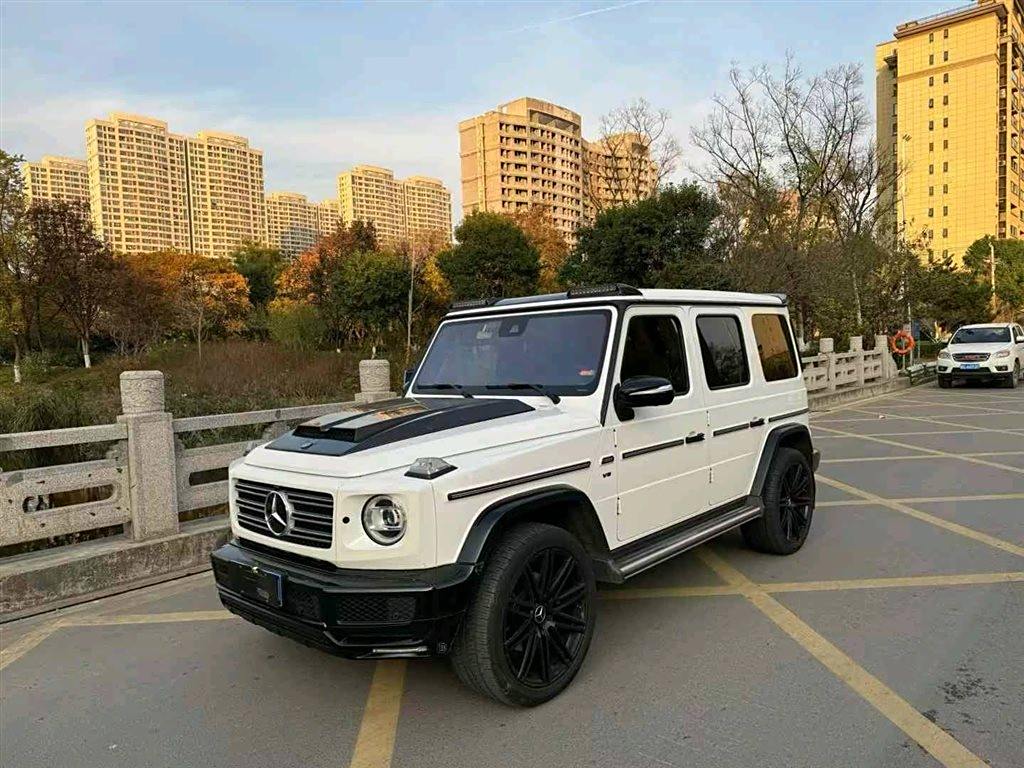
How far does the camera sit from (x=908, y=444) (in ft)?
35.1

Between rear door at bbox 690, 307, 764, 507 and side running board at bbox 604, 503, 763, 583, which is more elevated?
rear door at bbox 690, 307, 764, 507

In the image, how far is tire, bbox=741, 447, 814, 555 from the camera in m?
5.18

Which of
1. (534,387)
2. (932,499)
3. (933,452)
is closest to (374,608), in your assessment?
(534,387)

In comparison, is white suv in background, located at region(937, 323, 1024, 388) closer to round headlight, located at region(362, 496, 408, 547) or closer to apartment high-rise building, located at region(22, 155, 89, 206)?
round headlight, located at region(362, 496, 408, 547)

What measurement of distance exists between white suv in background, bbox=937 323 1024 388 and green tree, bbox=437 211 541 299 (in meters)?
17.8

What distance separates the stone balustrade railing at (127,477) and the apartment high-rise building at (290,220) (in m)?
81.5

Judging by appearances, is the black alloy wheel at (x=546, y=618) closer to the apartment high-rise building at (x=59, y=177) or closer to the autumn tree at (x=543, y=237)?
the autumn tree at (x=543, y=237)

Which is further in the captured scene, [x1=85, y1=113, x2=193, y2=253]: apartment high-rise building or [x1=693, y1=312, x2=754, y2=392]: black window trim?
[x1=85, y1=113, x2=193, y2=253]: apartment high-rise building

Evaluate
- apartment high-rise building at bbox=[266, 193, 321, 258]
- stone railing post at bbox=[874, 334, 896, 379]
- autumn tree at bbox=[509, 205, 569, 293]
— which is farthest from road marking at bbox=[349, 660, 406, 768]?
apartment high-rise building at bbox=[266, 193, 321, 258]

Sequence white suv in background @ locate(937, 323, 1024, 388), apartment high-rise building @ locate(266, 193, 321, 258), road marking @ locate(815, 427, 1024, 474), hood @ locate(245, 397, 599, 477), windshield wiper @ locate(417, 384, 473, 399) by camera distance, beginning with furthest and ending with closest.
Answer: apartment high-rise building @ locate(266, 193, 321, 258) < white suv in background @ locate(937, 323, 1024, 388) < road marking @ locate(815, 427, 1024, 474) < windshield wiper @ locate(417, 384, 473, 399) < hood @ locate(245, 397, 599, 477)

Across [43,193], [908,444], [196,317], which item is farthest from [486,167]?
[908,444]

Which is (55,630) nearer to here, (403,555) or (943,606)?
(403,555)

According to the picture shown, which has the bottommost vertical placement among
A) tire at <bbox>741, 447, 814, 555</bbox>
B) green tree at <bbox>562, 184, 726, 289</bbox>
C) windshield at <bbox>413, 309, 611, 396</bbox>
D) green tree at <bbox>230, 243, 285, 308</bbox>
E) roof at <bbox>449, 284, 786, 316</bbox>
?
tire at <bbox>741, 447, 814, 555</bbox>

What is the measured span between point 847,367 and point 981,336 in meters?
4.86
